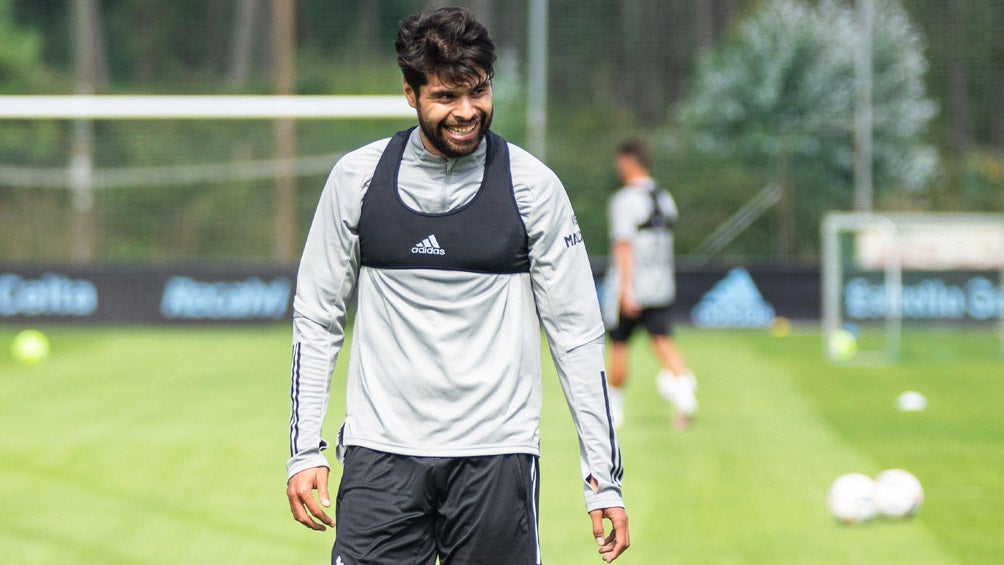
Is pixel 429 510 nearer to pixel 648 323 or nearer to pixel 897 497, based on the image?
pixel 897 497

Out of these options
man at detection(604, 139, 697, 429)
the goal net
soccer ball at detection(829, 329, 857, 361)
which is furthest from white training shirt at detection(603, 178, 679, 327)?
the goal net

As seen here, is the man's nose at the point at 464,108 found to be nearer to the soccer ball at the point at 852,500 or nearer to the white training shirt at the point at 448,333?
the white training shirt at the point at 448,333

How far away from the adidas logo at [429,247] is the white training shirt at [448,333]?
0.16ft

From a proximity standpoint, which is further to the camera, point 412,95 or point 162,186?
point 162,186

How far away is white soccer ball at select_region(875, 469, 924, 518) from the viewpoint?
7.86 m

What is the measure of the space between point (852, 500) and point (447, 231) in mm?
4652

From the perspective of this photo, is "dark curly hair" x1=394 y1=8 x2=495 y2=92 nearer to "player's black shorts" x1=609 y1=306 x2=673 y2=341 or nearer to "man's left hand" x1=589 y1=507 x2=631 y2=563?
"man's left hand" x1=589 y1=507 x2=631 y2=563

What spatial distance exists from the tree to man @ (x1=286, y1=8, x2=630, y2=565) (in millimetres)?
17102

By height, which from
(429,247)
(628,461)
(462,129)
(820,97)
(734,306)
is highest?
(820,97)

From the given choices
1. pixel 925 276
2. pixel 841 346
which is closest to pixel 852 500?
pixel 841 346

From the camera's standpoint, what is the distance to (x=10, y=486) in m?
8.82

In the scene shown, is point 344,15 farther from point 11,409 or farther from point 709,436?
point 709,436

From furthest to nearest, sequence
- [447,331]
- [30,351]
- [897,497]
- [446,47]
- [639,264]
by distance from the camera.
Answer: [30,351] < [639,264] < [897,497] < [447,331] < [446,47]

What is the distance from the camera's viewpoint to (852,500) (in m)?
7.76
